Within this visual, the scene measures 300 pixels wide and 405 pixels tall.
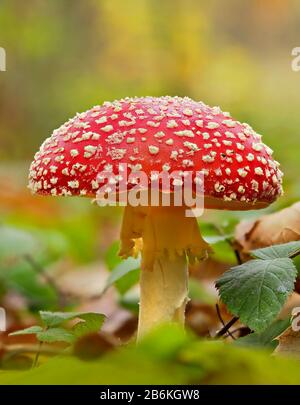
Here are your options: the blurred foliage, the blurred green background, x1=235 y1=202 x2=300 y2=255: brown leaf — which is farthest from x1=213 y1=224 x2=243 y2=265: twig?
the blurred green background

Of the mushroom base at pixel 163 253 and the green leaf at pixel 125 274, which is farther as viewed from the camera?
the green leaf at pixel 125 274

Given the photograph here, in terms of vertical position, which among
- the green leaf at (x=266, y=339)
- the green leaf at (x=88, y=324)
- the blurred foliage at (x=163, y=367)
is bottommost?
the blurred foliage at (x=163, y=367)

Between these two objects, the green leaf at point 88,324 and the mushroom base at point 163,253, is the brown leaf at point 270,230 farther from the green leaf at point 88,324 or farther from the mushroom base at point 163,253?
the green leaf at point 88,324

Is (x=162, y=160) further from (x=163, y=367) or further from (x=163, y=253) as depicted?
(x=163, y=367)

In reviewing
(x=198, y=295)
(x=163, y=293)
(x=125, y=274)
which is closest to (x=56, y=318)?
(x=163, y=293)

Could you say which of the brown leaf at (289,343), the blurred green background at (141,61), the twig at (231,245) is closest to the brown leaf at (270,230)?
the twig at (231,245)
